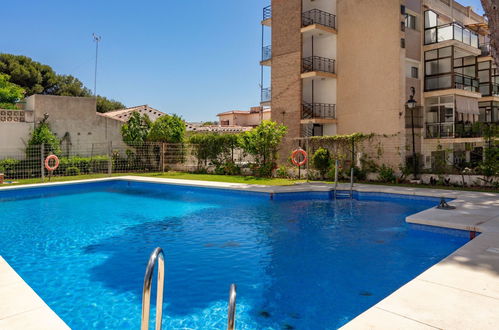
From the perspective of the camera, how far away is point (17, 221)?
923 centimetres

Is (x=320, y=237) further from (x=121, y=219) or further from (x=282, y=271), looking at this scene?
(x=121, y=219)

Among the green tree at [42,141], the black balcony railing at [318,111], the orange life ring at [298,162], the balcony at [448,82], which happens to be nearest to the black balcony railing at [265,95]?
the black balcony railing at [318,111]

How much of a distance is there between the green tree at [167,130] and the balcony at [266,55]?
6.60 meters

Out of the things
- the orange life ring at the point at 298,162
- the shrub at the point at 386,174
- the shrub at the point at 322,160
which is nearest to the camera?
the shrub at the point at 386,174

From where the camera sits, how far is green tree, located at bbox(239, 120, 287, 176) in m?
17.6

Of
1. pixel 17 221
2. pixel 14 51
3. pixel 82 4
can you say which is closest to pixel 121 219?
pixel 17 221

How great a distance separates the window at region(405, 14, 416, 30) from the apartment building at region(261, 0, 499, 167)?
54mm

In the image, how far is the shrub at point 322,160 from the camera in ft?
53.7

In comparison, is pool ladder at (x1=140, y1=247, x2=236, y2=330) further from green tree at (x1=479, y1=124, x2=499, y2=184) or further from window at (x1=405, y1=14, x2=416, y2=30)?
window at (x1=405, y1=14, x2=416, y2=30)

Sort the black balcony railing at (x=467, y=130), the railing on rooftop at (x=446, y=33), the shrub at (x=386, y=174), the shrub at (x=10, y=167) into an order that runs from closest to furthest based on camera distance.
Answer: the shrub at (x=386, y=174) → the shrub at (x=10, y=167) → the black balcony railing at (x=467, y=130) → the railing on rooftop at (x=446, y=33)

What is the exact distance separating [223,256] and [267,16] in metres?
20.4

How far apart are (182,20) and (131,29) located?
463 cm

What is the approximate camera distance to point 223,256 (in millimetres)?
6148

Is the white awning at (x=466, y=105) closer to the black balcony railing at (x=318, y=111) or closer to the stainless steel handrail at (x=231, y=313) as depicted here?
the black balcony railing at (x=318, y=111)
